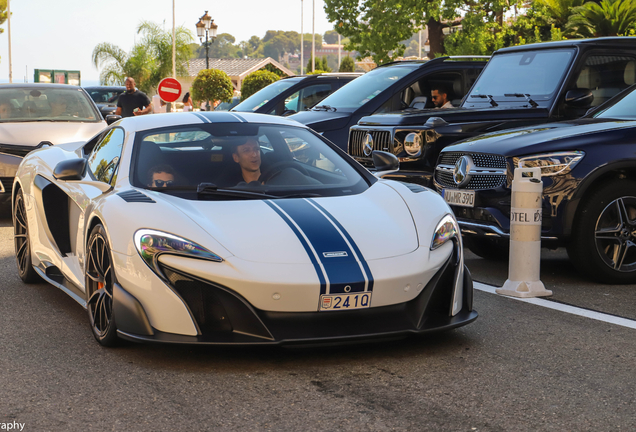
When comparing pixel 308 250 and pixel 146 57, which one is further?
pixel 146 57

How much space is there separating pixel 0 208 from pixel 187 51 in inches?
1750

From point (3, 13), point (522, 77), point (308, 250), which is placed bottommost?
point (308, 250)

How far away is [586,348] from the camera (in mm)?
4797

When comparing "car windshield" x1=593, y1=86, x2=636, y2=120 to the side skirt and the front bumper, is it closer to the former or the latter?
the front bumper

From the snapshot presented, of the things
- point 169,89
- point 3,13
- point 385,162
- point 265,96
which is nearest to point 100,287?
point 385,162

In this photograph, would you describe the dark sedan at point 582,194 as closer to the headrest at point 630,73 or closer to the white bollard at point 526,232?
the white bollard at point 526,232

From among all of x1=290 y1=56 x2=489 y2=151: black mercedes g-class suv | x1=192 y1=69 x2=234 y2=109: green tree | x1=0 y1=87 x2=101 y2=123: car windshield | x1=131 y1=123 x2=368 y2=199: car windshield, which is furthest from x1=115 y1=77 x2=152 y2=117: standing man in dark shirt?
x1=192 y1=69 x2=234 y2=109: green tree

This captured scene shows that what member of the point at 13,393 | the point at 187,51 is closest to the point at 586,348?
the point at 13,393

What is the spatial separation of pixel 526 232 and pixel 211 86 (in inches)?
1483

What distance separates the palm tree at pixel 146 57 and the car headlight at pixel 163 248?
5094 cm

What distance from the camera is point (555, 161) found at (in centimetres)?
661

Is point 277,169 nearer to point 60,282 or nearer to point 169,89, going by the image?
point 60,282

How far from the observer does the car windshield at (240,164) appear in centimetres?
515

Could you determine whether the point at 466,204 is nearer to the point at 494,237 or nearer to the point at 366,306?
the point at 494,237
